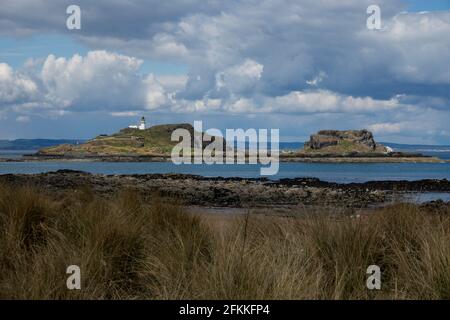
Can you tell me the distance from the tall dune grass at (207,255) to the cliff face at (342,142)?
175 m

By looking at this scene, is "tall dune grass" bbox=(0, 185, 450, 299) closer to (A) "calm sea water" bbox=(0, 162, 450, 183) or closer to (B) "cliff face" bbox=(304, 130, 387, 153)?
(A) "calm sea water" bbox=(0, 162, 450, 183)

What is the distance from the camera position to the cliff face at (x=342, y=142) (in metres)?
184

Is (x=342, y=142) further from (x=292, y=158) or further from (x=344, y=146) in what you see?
(x=292, y=158)

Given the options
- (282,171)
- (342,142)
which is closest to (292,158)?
(342,142)

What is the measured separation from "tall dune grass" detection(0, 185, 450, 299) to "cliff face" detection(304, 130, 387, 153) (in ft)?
575

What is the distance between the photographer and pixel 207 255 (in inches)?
274

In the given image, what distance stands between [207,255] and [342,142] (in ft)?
613

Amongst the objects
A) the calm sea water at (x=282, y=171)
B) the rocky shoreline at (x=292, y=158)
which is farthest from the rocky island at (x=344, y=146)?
the calm sea water at (x=282, y=171)

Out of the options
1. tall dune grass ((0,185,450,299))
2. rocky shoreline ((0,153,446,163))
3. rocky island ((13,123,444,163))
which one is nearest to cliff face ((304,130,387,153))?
rocky island ((13,123,444,163))

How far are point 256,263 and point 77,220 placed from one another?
2.97 meters

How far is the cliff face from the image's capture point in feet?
603
